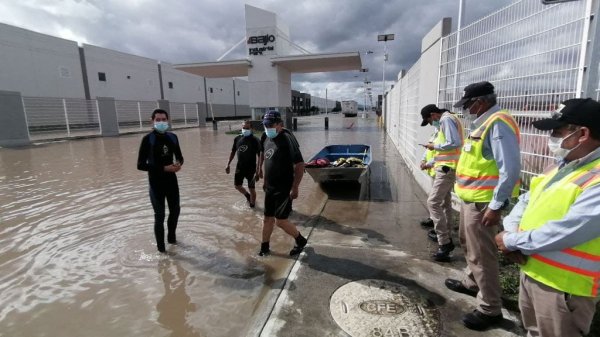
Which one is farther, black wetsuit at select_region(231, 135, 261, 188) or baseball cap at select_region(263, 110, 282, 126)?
black wetsuit at select_region(231, 135, 261, 188)

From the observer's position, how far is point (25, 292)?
349 centimetres

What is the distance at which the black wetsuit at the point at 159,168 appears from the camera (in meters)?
4.10

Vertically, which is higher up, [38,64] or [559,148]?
[38,64]

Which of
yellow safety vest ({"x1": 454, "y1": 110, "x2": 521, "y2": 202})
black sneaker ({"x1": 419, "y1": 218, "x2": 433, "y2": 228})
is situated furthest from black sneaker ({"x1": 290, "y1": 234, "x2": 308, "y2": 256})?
yellow safety vest ({"x1": 454, "y1": 110, "x2": 521, "y2": 202})

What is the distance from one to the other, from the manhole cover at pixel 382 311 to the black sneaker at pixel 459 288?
36 centimetres

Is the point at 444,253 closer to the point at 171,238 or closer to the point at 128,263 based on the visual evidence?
the point at 171,238

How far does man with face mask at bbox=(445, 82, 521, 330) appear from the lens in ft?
7.93

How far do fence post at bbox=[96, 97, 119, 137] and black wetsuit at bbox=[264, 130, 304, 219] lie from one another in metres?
22.1

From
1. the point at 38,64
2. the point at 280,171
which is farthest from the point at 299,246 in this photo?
the point at 38,64

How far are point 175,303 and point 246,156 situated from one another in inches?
124

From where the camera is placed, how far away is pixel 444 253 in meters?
3.80

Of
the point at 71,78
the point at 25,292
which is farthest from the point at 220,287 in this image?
the point at 71,78

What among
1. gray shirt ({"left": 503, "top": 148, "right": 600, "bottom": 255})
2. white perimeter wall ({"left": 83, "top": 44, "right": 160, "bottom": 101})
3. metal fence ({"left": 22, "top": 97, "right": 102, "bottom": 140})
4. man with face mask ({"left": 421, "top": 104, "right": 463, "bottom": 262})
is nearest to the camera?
gray shirt ({"left": 503, "top": 148, "right": 600, "bottom": 255})

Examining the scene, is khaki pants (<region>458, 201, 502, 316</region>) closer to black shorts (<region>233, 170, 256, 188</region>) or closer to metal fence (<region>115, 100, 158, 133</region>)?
black shorts (<region>233, 170, 256, 188</region>)
